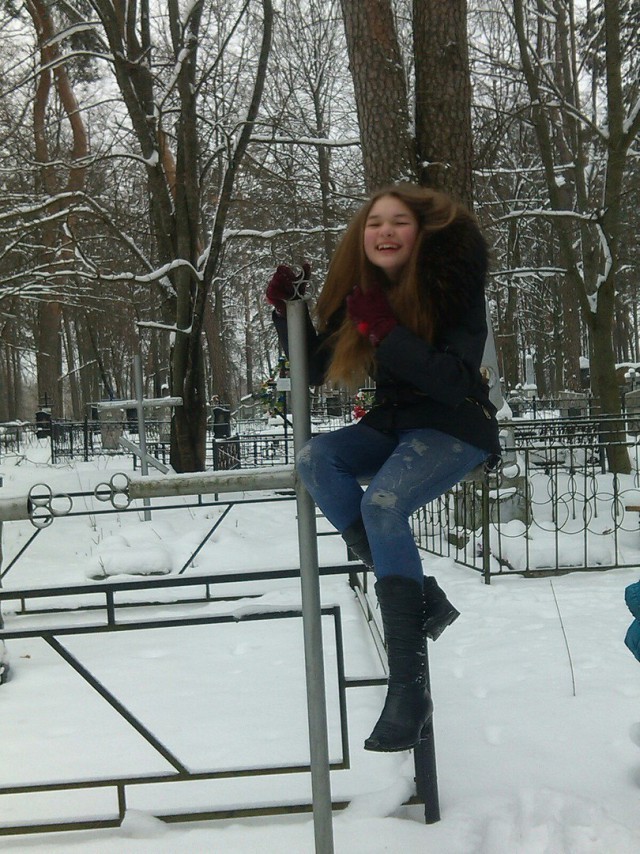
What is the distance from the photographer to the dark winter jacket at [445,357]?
200 centimetres

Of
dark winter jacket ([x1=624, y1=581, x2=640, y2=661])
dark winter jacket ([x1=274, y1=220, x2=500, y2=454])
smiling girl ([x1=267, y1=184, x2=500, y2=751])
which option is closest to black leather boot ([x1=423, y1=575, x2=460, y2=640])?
smiling girl ([x1=267, y1=184, x2=500, y2=751])

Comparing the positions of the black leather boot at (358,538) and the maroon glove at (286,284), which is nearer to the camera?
the maroon glove at (286,284)

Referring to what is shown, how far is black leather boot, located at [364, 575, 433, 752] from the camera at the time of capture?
6.78 ft

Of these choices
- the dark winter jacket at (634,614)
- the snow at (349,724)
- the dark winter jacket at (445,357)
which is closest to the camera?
the dark winter jacket at (445,357)

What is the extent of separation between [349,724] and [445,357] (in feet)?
8.28

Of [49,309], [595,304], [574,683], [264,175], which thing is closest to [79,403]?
[49,309]

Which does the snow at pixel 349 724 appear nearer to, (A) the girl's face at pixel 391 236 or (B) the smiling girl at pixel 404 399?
(B) the smiling girl at pixel 404 399

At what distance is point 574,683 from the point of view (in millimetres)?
4180

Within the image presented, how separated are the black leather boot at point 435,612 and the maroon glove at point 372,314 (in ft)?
2.43

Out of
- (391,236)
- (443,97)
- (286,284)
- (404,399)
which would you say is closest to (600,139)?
(443,97)

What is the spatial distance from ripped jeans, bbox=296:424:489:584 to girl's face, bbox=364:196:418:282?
19.1 inches

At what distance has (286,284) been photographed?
2041 mm

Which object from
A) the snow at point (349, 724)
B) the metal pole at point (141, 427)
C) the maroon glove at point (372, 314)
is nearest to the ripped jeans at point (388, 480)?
the maroon glove at point (372, 314)

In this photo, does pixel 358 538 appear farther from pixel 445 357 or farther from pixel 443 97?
pixel 443 97
